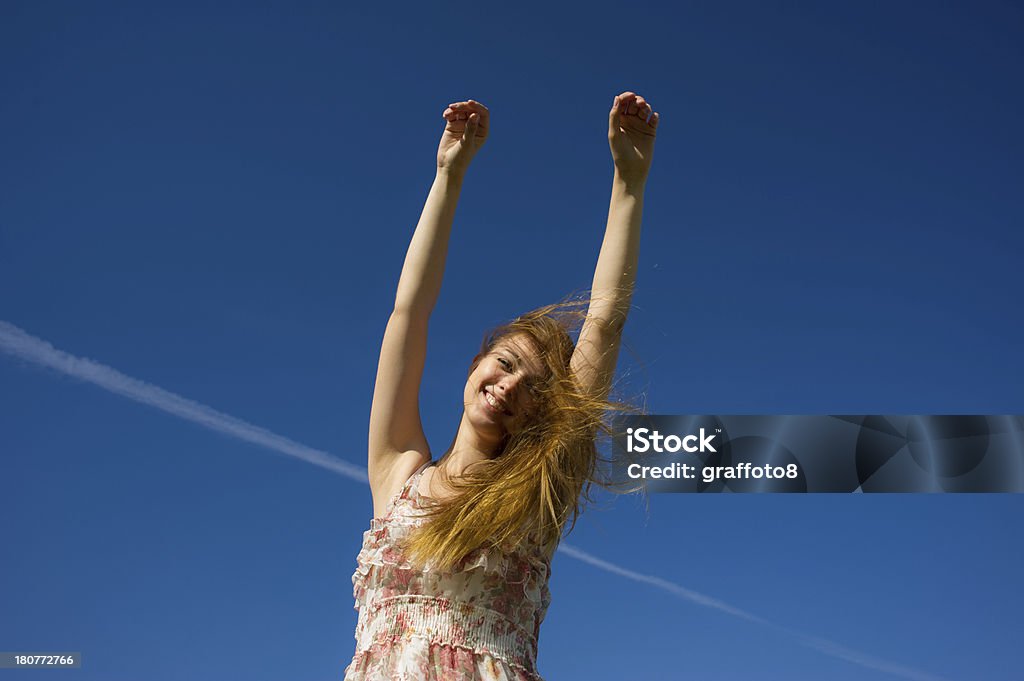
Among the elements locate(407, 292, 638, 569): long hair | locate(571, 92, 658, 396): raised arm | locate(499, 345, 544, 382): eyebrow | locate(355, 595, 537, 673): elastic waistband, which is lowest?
locate(355, 595, 537, 673): elastic waistband

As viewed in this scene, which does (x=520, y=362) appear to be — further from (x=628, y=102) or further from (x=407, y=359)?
(x=628, y=102)

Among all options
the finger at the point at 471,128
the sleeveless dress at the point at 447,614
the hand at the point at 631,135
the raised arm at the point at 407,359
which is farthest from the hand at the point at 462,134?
the sleeveless dress at the point at 447,614

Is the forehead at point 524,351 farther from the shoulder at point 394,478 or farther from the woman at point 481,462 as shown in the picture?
the shoulder at point 394,478

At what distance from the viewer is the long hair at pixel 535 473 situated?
10.3 ft

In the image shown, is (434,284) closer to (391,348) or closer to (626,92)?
(391,348)

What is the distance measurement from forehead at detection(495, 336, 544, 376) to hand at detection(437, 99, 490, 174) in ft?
2.52

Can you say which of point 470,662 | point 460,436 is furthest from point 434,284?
point 470,662

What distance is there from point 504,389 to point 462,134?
118 centimetres

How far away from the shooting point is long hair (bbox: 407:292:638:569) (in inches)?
123

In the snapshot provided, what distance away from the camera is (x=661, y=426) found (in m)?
9.28

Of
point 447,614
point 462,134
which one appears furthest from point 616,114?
point 447,614

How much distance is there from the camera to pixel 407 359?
355 centimetres

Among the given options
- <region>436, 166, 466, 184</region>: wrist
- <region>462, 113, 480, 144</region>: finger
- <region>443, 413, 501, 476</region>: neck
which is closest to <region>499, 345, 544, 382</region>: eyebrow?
<region>443, 413, 501, 476</region>: neck

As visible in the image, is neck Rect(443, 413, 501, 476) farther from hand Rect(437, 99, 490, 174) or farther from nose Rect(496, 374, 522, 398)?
hand Rect(437, 99, 490, 174)
